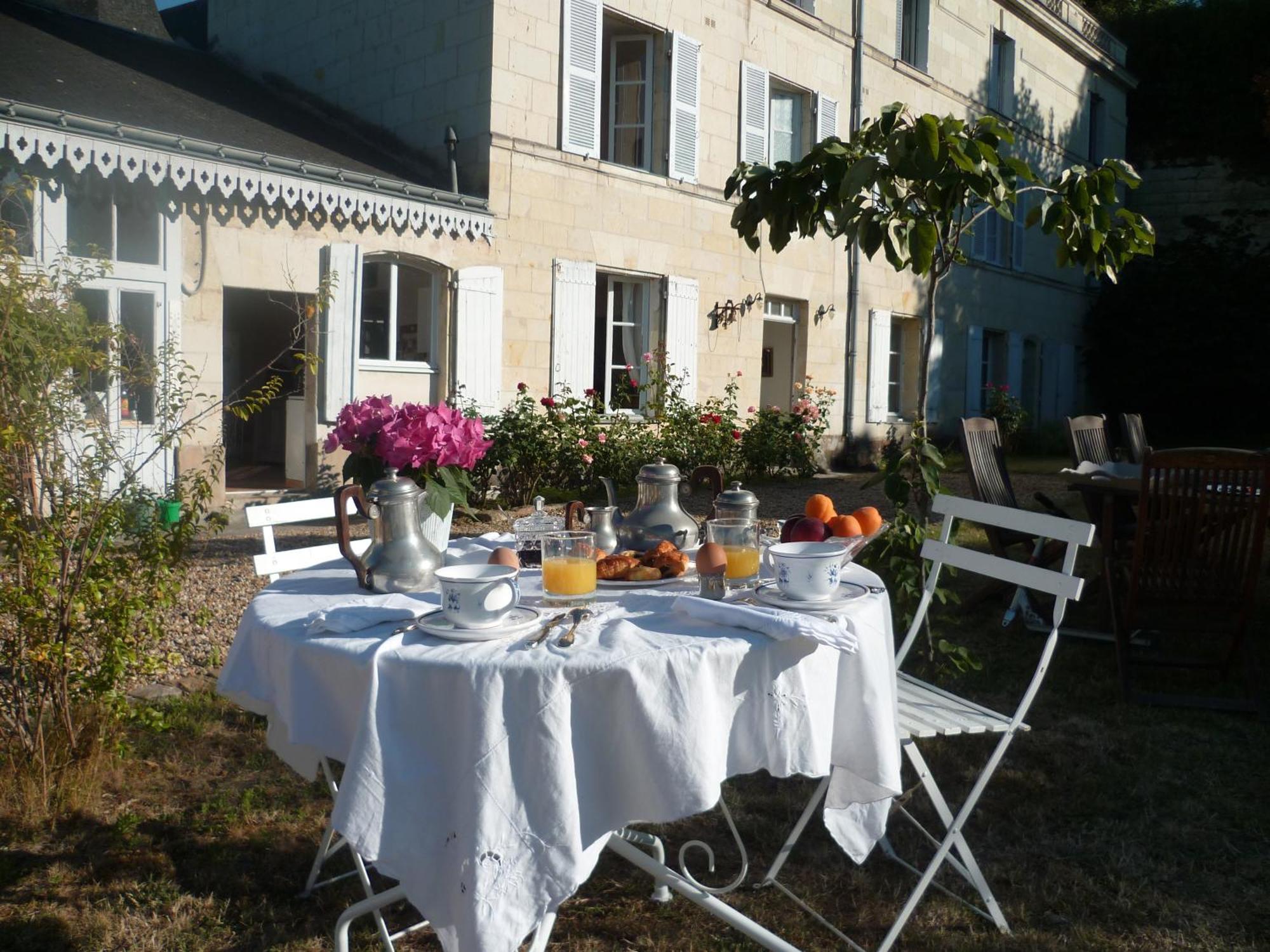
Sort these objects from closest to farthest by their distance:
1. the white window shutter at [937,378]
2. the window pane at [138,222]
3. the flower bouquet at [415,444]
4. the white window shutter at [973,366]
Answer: the flower bouquet at [415,444] → the window pane at [138,222] → the white window shutter at [937,378] → the white window shutter at [973,366]

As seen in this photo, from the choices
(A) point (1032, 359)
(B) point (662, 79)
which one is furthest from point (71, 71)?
(A) point (1032, 359)

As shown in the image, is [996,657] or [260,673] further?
[996,657]

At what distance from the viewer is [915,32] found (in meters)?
14.1

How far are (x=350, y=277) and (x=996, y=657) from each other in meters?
5.68

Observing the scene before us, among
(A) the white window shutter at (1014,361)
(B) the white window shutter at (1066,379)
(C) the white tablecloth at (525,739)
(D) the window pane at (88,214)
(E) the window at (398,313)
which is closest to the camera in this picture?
(C) the white tablecloth at (525,739)

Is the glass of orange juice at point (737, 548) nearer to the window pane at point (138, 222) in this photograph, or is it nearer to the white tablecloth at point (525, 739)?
the white tablecloth at point (525, 739)

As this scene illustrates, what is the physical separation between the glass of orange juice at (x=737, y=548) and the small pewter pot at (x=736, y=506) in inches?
3.9

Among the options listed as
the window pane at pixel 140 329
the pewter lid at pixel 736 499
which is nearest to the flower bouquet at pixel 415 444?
the pewter lid at pixel 736 499

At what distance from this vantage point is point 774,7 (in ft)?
38.2

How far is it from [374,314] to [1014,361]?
428 inches

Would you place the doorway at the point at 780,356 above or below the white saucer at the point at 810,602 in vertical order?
above

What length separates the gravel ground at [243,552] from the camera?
4469 mm

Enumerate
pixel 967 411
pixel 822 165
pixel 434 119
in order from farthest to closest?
pixel 967 411 < pixel 434 119 < pixel 822 165

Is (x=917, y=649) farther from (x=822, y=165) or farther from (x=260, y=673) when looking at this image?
(x=260, y=673)
